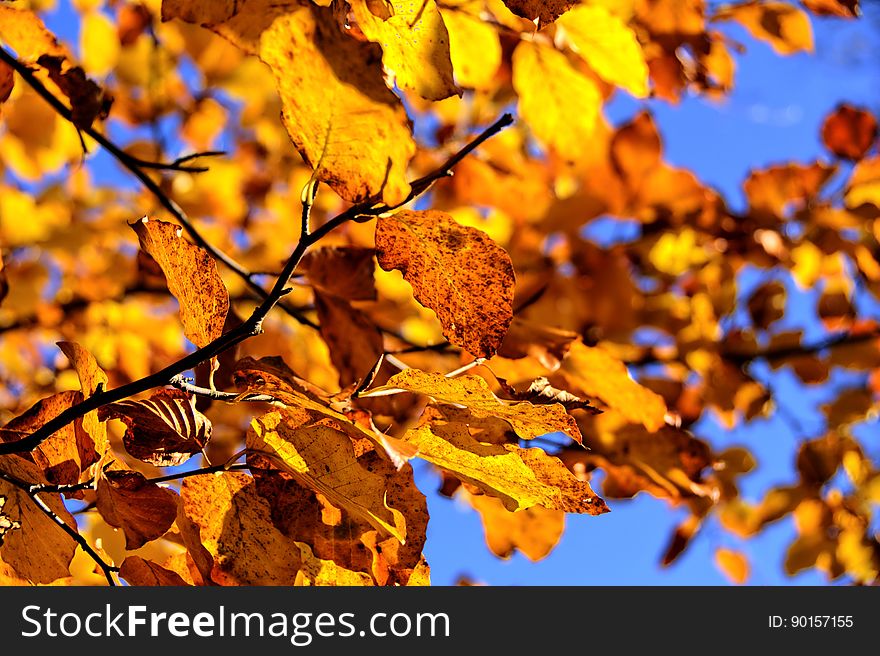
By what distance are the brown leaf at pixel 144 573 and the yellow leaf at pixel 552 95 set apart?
573 mm

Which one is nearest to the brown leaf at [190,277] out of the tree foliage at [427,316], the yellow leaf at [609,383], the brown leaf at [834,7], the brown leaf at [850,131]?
the tree foliage at [427,316]

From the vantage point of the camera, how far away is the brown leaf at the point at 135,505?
0.52 m

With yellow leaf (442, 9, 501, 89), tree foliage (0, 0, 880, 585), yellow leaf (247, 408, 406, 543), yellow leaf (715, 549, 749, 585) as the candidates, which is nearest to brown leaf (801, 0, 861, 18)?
tree foliage (0, 0, 880, 585)

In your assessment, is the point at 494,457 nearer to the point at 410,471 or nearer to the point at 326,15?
the point at 410,471

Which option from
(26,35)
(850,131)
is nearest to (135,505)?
(26,35)

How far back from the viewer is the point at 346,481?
0.49 metres

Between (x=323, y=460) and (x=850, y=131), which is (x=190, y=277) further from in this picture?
(x=850, y=131)

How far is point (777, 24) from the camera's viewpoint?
1159 millimetres

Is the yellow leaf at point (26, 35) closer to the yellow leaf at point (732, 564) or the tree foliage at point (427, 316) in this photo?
the tree foliage at point (427, 316)

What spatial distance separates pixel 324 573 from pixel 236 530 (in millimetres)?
71

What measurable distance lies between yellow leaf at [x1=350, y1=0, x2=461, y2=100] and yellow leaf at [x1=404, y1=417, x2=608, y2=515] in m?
0.19

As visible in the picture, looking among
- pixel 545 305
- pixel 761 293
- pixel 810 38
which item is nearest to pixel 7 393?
pixel 545 305

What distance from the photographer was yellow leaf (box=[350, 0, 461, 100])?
1.52ft

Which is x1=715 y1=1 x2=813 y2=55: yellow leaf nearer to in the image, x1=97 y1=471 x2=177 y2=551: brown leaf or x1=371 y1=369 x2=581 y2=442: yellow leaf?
x1=371 y1=369 x2=581 y2=442: yellow leaf
